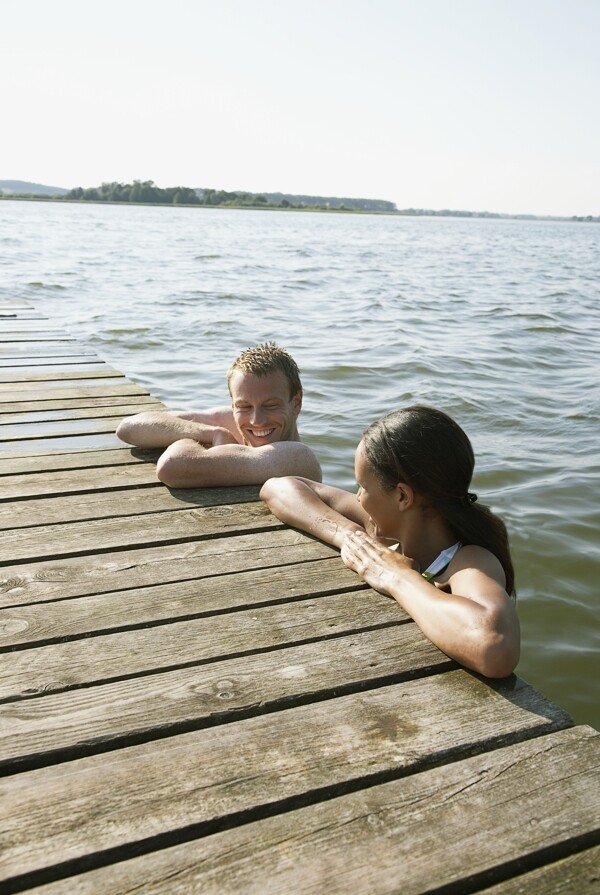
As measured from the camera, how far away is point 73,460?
431 cm

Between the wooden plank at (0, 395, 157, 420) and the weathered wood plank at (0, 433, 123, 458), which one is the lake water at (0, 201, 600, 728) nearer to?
the wooden plank at (0, 395, 157, 420)

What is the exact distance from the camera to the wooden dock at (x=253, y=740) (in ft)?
Answer: 5.52

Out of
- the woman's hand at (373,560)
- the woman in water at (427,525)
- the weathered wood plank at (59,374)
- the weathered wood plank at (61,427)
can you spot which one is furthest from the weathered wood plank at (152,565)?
the weathered wood plank at (59,374)

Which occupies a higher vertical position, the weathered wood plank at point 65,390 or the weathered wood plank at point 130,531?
the weathered wood plank at point 130,531

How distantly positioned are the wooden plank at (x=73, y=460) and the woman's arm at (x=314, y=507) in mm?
967

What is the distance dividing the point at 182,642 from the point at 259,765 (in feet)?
2.04

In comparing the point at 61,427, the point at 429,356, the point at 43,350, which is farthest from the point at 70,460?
the point at 429,356

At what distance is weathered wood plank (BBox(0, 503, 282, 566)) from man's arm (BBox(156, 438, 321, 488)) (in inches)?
8.6

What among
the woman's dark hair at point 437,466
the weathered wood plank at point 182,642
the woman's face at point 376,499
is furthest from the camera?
the woman's face at point 376,499

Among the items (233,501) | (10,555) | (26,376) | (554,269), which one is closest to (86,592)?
(10,555)

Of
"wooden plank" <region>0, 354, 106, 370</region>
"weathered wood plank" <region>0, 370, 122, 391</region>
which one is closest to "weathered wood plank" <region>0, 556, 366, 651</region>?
"weathered wood plank" <region>0, 370, 122, 391</region>

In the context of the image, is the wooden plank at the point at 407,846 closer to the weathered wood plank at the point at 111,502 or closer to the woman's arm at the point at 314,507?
the woman's arm at the point at 314,507

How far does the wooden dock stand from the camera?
168 cm

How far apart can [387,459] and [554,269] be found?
27184 mm
